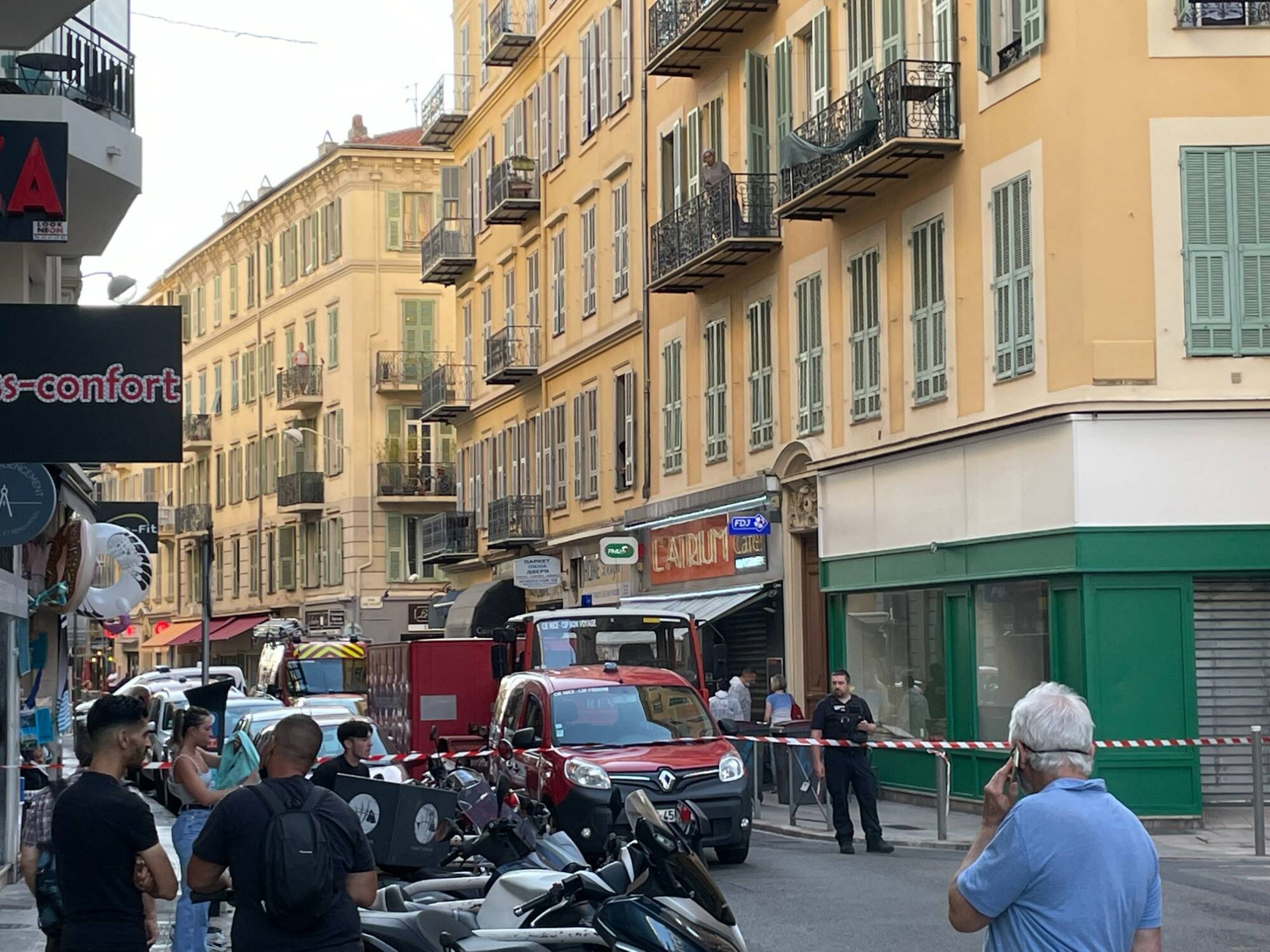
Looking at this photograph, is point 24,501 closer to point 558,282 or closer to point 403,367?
point 558,282

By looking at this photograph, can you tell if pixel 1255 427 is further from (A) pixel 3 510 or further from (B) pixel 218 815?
(B) pixel 218 815

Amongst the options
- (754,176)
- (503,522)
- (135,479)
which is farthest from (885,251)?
(135,479)

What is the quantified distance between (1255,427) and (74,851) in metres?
17.3

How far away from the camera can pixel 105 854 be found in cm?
740

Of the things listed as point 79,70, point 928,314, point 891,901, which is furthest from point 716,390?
point 891,901

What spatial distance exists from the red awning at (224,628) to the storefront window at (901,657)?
44.7 m

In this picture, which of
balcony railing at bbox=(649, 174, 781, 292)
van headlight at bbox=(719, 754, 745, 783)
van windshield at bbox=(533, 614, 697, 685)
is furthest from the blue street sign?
van headlight at bbox=(719, 754, 745, 783)

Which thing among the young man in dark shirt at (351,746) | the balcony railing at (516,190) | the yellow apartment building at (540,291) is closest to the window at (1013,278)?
the young man in dark shirt at (351,746)

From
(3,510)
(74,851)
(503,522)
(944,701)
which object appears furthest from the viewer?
(503,522)

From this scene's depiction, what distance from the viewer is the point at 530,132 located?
46.8m

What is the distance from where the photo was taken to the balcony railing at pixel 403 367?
6438 cm

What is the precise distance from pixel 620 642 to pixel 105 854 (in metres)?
17.5

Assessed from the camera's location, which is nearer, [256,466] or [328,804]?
[328,804]

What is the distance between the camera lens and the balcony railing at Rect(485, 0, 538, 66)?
46.1 metres
